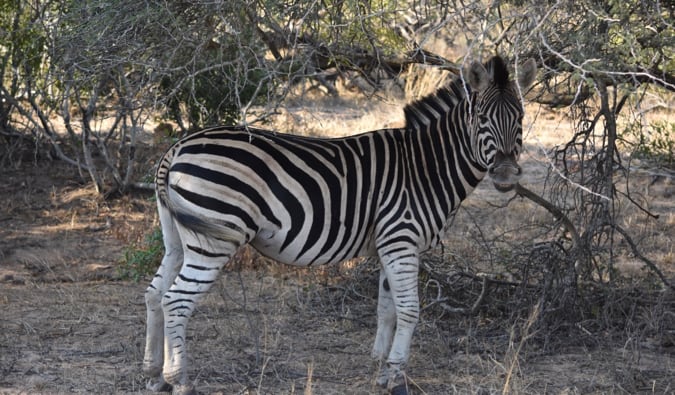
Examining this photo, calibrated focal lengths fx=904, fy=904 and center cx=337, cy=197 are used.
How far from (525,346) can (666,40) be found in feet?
8.15

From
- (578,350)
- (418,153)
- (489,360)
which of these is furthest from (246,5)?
(578,350)

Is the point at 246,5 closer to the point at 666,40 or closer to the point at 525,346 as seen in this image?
the point at 666,40

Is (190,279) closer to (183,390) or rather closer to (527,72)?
(183,390)

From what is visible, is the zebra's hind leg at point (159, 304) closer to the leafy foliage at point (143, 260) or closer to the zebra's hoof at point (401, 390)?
the zebra's hoof at point (401, 390)

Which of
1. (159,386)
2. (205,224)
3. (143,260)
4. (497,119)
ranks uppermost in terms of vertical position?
(497,119)

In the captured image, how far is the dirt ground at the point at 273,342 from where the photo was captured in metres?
5.63

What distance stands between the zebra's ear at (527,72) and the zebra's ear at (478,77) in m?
0.21

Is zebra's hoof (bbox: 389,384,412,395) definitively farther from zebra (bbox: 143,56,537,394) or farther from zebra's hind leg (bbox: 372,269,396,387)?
zebra's hind leg (bbox: 372,269,396,387)

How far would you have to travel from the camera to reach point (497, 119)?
5.58m

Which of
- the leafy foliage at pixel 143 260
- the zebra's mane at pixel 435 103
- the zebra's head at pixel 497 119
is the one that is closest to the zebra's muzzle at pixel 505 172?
the zebra's head at pixel 497 119

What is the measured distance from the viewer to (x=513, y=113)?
559cm

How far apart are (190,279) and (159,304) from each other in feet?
1.34

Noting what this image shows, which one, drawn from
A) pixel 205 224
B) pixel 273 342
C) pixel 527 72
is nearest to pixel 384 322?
pixel 273 342

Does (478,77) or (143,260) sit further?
(143,260)
